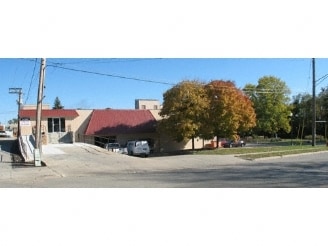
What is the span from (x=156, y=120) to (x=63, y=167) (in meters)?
5.96

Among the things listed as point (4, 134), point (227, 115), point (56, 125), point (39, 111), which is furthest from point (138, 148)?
point (4, 134)

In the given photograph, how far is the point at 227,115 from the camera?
21750 millimetres

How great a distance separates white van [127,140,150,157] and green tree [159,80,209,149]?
1073 mm

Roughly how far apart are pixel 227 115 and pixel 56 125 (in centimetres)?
1039

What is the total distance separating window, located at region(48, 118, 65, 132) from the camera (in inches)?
567

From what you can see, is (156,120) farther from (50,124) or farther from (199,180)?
(199,180)

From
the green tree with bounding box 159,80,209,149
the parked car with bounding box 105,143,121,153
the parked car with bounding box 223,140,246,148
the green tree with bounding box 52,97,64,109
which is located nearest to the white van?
the parked car with bounding box 105,143,121,153

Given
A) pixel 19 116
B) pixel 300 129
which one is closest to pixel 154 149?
pixel 19 116

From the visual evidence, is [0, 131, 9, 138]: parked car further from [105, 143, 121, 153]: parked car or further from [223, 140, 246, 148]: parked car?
[223, 140, 246, 148]: parked car

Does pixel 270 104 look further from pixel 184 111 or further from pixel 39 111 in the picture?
pixel 39 111

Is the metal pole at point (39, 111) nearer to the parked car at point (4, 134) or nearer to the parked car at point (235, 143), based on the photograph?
the parked car at point (235, 143)

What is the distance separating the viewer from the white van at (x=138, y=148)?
17103mm

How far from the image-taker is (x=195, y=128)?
68.4 ft

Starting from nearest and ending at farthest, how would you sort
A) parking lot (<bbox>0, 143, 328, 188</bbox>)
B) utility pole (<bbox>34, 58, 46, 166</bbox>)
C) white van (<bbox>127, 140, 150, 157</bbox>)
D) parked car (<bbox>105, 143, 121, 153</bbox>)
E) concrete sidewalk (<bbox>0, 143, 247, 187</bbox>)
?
parking lot (<bbox>0, 143, 328, 188</bbox>) → concrete sidewalk (<bbox>0, 143, 247, 187</bbox>) → utility pole (<bbox>34, 58, 46, 166</bbox>) → white van (<bbox>127, 140, 150, 157</bbox>) → parked car (<bbox>105, 143, 121, 153</bbox>)
